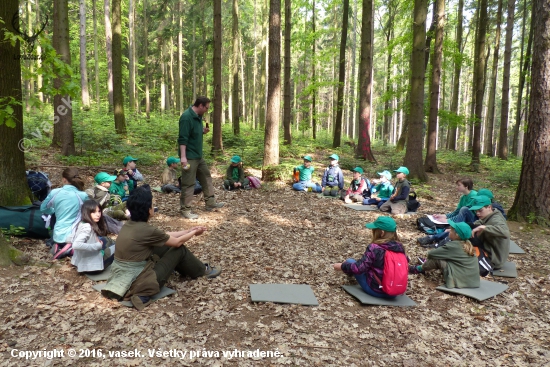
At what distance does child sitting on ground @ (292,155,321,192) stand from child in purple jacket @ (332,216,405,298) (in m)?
6.14

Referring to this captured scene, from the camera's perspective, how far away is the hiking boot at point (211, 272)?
4.91 meters

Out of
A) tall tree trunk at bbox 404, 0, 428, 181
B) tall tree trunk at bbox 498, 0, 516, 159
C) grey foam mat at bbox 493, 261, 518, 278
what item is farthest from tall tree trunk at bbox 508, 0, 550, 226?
tall tree trunk at bbox 498, 0, 516, 159

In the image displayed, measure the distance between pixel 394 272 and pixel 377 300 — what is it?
0.45 meters

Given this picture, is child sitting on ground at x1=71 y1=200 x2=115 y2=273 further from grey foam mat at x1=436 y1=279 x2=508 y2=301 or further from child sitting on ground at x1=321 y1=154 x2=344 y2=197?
child sitting on ground at x1=321 y1=154 x2=344 y2=197

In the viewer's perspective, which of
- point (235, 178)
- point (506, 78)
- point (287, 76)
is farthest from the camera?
point (287, 76)

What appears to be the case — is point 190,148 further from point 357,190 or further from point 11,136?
point 357,190

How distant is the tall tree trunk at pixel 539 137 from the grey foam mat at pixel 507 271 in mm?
2518

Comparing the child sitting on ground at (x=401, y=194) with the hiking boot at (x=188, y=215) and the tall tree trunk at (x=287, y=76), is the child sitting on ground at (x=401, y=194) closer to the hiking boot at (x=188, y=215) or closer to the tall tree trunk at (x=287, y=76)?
the hiking boot at (x=188, y=215)

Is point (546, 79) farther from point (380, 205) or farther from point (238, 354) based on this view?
point (238, 354)

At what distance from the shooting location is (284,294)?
4.51 m

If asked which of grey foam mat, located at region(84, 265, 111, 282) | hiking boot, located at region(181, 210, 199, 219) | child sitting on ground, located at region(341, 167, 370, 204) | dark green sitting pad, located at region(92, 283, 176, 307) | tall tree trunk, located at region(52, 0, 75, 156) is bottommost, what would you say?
dark green sitting pad, located at region(92, 283, 176, 307)

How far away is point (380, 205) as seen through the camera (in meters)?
9.12

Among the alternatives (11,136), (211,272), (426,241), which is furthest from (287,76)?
(211,272)

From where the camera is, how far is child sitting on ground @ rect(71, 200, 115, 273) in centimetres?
453
